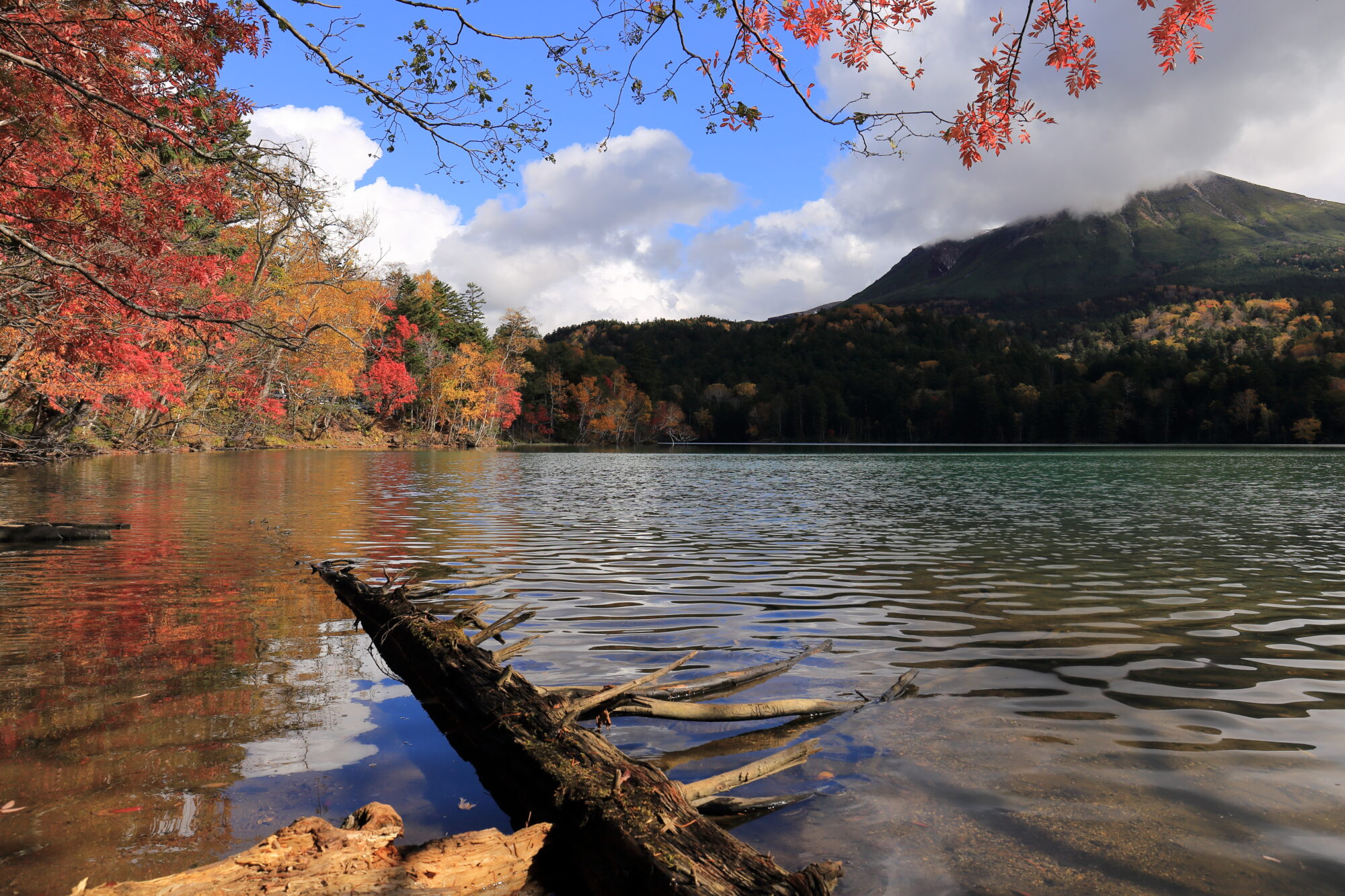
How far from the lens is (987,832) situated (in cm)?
390

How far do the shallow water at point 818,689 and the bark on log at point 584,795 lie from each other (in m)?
0.29

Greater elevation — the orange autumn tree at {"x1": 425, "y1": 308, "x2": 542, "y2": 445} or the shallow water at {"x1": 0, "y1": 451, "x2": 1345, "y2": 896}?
the orange autumn tree at {"x1": 425, "y1": 308, "x2": 542, "y2": 445}

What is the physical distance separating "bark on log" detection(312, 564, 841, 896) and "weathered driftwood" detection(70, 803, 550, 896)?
26 cm

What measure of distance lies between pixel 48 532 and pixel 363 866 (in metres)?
12.8

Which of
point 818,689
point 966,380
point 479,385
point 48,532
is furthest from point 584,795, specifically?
point 966,380

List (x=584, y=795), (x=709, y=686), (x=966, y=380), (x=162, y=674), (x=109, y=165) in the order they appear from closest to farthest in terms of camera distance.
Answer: (x=584, y=795) < (x=709, y=686) < (x=162, y=674) < (x=109, y=165) < (x=966, y=380)

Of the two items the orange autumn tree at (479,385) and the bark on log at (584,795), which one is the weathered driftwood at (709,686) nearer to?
the bark on log at (584,795)

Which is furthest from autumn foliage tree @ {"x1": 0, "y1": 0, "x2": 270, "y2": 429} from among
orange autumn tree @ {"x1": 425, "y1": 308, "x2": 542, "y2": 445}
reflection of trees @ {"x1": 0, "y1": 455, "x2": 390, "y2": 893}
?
orange autumn tree @ {"x1": 425, "y1": 308, "x2": 542, "y2": 445}

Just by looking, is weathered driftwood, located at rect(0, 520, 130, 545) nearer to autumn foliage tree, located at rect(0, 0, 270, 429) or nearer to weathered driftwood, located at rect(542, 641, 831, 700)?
autumn foliage tree, located at rect(0, 0, 270, 429)

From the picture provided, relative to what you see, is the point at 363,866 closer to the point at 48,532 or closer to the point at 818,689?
the point at 818,689

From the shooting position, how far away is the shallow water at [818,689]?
3740 millimetres

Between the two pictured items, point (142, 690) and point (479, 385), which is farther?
point (479, 385)

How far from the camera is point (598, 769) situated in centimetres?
363

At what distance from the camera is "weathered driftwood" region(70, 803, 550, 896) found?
2789 mm
